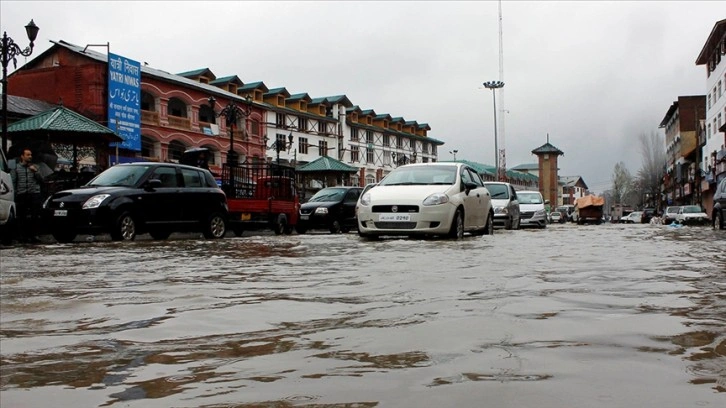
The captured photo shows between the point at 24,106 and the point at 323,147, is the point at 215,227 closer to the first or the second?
the point at 24,106

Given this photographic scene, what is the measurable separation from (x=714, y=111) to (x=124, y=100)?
4283 cm

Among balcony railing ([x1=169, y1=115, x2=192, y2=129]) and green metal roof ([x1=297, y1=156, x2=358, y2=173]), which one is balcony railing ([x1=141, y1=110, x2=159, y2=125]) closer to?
balcony railing ([x1=169, y1=115, x2=192, y2=129])

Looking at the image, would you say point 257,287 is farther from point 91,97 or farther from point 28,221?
point 91,97

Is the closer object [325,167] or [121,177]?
[121,177]

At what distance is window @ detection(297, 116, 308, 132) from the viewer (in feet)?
195

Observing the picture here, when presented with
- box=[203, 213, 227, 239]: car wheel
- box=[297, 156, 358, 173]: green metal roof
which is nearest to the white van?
box=[203, 213, 227, 239]: car wheel

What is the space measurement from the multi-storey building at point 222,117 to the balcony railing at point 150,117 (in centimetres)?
6

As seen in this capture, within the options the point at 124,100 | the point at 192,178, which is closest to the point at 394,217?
the point at 192,178

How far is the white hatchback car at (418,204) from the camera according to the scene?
10781 mm

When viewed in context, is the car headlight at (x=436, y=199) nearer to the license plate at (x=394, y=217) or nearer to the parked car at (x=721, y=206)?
the license plate at (x=394, y=217)

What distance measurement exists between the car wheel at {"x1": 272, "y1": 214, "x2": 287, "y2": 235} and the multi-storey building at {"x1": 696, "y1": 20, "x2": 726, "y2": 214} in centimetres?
3588

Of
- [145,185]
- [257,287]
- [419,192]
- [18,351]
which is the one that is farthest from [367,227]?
[18,351]

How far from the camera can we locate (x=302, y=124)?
60125mm

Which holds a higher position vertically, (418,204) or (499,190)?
(499,190)
